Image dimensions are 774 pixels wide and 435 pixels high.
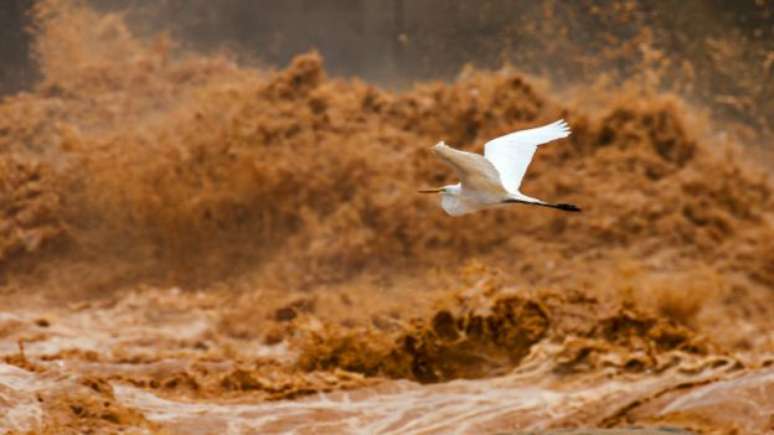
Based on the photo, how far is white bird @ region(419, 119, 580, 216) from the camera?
3627 millimetres

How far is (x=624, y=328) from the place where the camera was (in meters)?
7.09

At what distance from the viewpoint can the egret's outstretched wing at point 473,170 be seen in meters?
3.60

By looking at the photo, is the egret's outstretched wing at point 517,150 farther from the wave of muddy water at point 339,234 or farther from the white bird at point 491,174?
the wave of muddy water at point 339,234

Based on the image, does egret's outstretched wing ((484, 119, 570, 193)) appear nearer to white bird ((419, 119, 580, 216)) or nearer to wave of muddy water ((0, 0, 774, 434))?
white bird ((419, 119, 580, 216))

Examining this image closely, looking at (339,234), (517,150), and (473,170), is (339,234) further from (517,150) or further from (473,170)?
(473,170)

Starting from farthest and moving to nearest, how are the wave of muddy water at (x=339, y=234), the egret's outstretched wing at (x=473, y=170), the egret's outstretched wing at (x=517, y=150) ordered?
1. the wave of muddy water at (x=339, y=234)
2. the egret's outstretched wing at (x=517, y=150)
3. the egret's outstretched wing at (x=473, y=170)

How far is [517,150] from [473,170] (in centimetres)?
65

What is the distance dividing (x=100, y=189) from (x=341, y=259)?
1.75 meters

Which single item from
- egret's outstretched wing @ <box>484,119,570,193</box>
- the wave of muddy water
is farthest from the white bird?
the wave of muddy water

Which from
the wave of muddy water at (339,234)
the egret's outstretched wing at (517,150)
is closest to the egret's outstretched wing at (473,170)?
the egret's outstretched wing at (517,150)

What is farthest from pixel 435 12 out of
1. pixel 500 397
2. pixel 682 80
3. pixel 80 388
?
pixel 80 388

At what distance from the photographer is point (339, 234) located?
884 centimetres

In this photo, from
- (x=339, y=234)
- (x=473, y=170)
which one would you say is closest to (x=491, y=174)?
(x=473, y=170)

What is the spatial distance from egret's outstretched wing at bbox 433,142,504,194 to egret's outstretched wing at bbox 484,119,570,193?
1.08 ft
